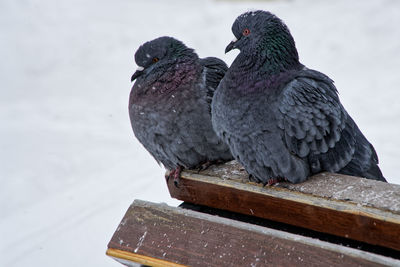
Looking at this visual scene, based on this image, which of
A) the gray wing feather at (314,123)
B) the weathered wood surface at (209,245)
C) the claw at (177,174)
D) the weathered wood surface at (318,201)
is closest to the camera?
the weathered wood surface at (209,245)

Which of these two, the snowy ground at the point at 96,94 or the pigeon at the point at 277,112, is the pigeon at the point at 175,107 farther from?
the snowy ground at the point at 96,94

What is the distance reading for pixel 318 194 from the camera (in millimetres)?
2197

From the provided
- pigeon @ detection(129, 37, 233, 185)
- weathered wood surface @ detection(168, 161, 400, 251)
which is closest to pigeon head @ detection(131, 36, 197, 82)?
pigeon @ detection(129, 37, 233, 185)

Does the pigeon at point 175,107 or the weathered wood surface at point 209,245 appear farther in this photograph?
the pigeon at point 175,107

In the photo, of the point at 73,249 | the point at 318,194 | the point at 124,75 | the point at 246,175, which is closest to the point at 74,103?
the point at 124,75

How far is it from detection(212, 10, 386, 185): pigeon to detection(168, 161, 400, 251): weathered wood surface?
0.37 feet

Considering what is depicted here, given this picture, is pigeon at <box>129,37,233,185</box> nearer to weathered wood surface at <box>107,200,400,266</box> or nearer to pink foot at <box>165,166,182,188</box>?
pink foot at <box>165,166,182,188</box>

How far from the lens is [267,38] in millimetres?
2475

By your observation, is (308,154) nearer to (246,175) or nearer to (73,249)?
(246,175)

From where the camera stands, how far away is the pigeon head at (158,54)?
10.0ft

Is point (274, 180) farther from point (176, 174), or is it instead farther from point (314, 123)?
point (176, 174)

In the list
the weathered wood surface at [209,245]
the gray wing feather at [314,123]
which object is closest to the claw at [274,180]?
the gray wing feather at [314,123]

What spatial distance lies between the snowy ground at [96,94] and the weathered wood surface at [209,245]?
1380 millimetres

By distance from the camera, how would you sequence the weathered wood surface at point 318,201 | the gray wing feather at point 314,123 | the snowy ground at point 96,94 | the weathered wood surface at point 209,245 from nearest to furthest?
the weathered wood surface at point 209,245 < the weathered wood surface at point 318,201 < the gray wing feather at point 314,123 < the snowy ground at point 96,94
